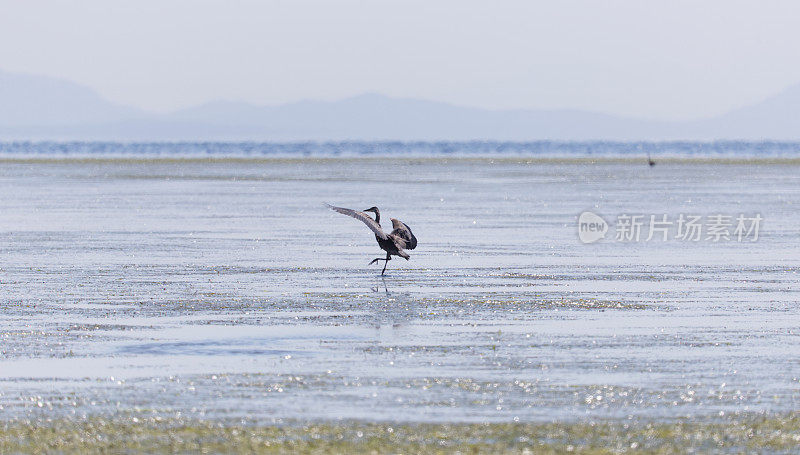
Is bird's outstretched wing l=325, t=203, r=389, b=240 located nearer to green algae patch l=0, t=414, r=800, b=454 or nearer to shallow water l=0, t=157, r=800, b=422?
shallow water l=0, t=157, r=800, b=422

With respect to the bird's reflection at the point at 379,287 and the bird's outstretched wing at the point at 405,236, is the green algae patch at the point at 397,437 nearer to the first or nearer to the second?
the bird's reflection at the point at 379,287

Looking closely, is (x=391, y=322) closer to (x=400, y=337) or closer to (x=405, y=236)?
(x=400, y=337)

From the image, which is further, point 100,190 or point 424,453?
point 100,190

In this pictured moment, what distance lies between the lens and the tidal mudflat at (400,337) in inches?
411

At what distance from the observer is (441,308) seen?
17141mm

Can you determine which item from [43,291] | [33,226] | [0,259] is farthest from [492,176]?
[43,291]

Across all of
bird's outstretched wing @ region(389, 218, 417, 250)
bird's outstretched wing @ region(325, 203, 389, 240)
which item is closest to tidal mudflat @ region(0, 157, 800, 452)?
bird's outstretched wing @ region(389, 218, 417, 250)

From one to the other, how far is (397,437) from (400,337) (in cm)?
480

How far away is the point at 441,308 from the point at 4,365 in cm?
585

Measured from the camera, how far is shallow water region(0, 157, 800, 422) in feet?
37.2

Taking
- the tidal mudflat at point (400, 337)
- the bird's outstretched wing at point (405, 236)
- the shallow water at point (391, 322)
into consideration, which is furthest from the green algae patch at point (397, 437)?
the bird's outstretched wing at point (405, 236)

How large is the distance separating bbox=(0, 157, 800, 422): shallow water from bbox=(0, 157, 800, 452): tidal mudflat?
0.15 ft

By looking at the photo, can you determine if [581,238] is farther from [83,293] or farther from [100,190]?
[100,190]

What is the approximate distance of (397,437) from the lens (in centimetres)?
994
